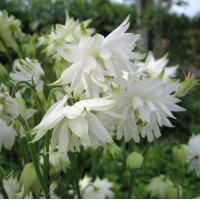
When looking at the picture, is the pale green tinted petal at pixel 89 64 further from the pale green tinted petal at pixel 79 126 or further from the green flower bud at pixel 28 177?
the green flower bud at pixel 28 177

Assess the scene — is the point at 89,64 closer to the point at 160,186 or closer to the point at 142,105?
the point at 142,105

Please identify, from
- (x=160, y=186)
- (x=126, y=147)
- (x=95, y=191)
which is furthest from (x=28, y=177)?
(x=126, y=147)

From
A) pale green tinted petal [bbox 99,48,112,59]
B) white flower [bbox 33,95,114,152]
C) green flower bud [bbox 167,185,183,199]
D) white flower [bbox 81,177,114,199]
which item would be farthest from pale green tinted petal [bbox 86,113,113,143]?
white flower [bbox 81,177,114,199]

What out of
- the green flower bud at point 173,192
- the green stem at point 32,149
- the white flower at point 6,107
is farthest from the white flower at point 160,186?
the white flower at point 6,107

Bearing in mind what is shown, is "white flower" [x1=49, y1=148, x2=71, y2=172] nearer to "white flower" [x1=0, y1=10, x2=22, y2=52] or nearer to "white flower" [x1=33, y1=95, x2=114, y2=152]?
"white flower" [x1=33, y1=95, x2=114, y2=152]

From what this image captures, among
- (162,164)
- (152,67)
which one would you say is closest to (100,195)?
(152,67)

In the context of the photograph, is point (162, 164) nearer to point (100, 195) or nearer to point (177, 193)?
point (100, 195)
